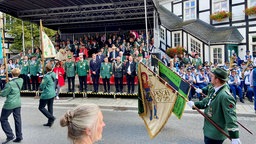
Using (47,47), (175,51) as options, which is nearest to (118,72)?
(47,47)

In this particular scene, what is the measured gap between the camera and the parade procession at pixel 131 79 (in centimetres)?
376

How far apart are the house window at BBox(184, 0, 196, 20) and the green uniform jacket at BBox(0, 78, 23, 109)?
20.6 meters

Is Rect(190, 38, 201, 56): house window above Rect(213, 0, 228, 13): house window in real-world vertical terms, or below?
below

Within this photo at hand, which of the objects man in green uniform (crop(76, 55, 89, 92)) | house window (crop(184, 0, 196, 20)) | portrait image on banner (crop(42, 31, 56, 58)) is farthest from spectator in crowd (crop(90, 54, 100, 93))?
house window (crop(184, 0, 196, 20))

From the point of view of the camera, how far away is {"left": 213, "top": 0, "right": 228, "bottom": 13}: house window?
843 inches

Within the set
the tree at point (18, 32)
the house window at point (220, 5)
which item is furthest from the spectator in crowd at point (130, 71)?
the tree at point (18, 32)

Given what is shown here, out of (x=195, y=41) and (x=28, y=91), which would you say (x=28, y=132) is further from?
(x=195, y=41)

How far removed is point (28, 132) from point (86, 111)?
5702 millimetres

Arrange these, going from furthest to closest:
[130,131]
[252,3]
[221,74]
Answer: [252,3]
[130,131]
[221,74]

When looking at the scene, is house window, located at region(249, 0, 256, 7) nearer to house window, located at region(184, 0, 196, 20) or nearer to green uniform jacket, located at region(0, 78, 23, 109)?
house window, located at region(184, 0, 196, 20)

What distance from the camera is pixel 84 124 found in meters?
1.83

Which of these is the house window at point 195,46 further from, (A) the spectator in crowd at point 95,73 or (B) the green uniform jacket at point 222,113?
(B) the green uniform jacket at point 222,113

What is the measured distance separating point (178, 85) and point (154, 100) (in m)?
0.75

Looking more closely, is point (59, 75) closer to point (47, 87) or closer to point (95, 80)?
point (95, 80)
